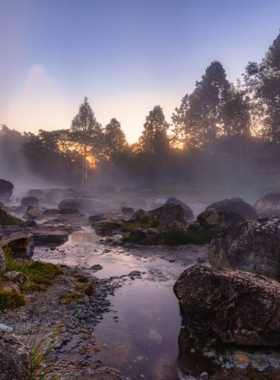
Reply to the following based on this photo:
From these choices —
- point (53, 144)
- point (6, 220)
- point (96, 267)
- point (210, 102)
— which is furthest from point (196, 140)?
point (96, 267)

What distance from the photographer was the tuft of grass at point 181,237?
15398 mm

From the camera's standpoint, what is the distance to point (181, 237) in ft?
50.9

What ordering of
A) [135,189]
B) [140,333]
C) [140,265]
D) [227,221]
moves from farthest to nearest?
1. [135,189]
2. [227,221]
3. [140,265]
4. [140,333]

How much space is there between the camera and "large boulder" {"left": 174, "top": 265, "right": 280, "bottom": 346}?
5.70 m

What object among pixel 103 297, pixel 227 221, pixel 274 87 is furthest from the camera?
pixel 274 87

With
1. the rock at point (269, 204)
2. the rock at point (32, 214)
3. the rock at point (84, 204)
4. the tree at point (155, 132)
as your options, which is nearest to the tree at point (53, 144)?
the tree at point (155, 132)

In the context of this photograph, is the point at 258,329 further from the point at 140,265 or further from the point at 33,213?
the point at 33,213

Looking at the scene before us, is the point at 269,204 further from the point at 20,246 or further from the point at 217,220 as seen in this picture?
the point at 20,246

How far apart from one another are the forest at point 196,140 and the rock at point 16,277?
39.7 metres

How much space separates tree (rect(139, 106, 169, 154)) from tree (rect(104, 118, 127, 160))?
12.8 feet

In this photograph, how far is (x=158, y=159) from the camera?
57.9 metres

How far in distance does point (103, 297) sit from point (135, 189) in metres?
42.9

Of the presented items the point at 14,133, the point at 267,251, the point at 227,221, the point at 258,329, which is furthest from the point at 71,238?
the point at 14,133

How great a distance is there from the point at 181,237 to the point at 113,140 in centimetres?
5114
